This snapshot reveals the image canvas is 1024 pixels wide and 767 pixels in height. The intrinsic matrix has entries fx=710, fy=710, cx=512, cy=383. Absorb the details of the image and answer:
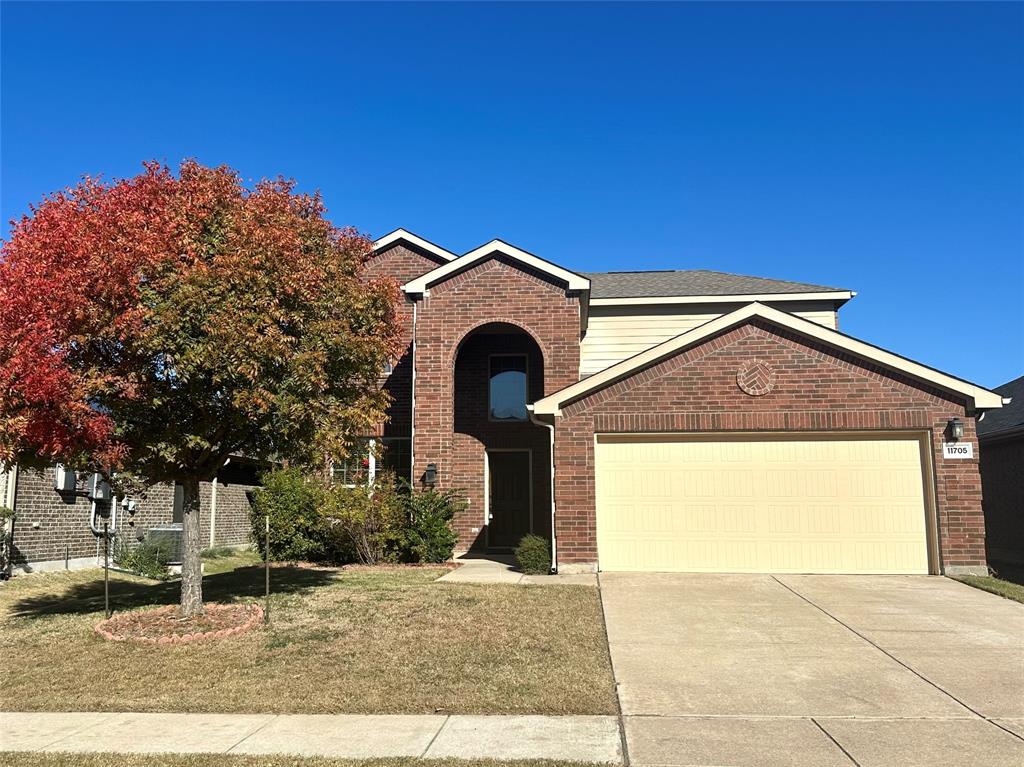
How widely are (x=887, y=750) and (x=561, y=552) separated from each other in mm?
7785

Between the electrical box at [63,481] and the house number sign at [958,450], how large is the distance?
50.5 ft

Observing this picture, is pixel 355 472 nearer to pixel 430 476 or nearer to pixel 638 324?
pixel 430 476

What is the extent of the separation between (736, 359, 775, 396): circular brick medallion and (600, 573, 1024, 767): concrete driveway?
3374 mm

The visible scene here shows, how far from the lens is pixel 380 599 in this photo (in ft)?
33.4

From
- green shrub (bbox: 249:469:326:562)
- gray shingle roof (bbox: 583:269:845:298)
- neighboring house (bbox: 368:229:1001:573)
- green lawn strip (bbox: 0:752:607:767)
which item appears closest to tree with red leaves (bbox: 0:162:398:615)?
neighboring house (bbox: 368:229:1001:573)

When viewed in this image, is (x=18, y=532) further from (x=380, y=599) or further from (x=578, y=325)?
(x=578, y=325)

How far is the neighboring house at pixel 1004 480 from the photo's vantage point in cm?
1609

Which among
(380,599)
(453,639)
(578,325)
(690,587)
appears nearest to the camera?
(453,639)

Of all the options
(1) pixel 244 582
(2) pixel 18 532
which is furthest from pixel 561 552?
(2) pixel 18 532

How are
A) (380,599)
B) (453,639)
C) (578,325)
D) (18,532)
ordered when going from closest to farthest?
(453,639) < (380,599) < (18,532) < (578,325)

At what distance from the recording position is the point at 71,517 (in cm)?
1343

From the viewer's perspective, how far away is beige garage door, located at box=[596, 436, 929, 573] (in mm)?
12125

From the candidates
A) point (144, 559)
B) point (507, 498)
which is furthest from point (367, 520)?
point (144, 559)

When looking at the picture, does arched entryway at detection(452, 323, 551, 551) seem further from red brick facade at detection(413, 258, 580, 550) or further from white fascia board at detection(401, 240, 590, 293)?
white fascia board at detection(401, 240, 590, 293)
